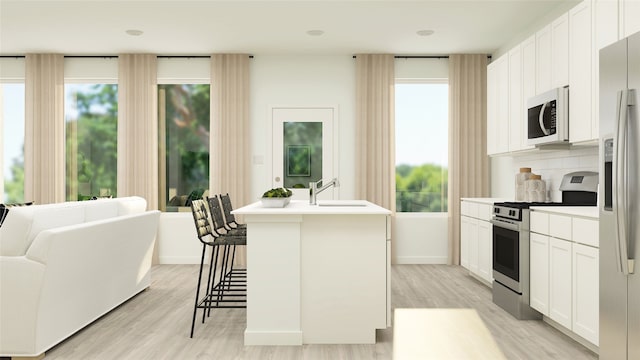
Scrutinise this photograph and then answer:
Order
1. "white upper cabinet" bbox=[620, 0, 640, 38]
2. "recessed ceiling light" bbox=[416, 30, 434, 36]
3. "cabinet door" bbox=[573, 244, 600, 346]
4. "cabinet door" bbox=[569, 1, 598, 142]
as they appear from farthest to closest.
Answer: "recessed ceiling light" bbox=[416, 30, 434, 36]
"cabinet door" bbox=[569, 1, 598, 142]
"cabinet door" bbox=[573, 244, 600, 346]
"white upper cabinet" bbox=[620, 0, 640, 38]

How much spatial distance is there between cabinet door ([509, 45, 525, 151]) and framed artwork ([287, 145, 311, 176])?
8.91 ft

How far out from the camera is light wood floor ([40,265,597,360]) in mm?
3117

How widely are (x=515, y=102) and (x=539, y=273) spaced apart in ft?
6.25

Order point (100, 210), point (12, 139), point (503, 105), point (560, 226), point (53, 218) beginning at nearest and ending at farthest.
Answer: point (53, 218)
point (560, 226)
point (100, 210)
point (503, 105)
point (12, 139)

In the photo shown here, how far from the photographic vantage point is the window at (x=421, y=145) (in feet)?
21.7

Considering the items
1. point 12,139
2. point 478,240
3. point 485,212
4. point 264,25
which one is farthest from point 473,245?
point 12,139

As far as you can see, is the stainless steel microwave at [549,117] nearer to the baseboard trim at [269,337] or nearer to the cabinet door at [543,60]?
the cabinet door at [543,60]

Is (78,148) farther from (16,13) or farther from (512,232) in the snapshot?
(512,232)

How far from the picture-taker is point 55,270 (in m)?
3.04

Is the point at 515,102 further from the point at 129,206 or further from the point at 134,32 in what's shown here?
the point at 134,32

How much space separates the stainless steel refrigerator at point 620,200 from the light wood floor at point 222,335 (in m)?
0.56

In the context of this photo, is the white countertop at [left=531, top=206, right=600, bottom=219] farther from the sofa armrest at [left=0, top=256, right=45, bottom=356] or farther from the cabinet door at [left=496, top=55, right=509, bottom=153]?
the sofa armrest at [left=0, top=256, right=45, bottom=356]

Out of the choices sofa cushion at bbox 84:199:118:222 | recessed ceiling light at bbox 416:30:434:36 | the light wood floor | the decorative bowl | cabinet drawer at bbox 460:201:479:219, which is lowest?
the light wood floor

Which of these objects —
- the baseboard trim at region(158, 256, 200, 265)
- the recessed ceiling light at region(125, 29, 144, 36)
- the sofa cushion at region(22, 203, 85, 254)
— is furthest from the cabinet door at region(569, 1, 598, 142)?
the baseboard trim at region(158, 256, 200, 265)
